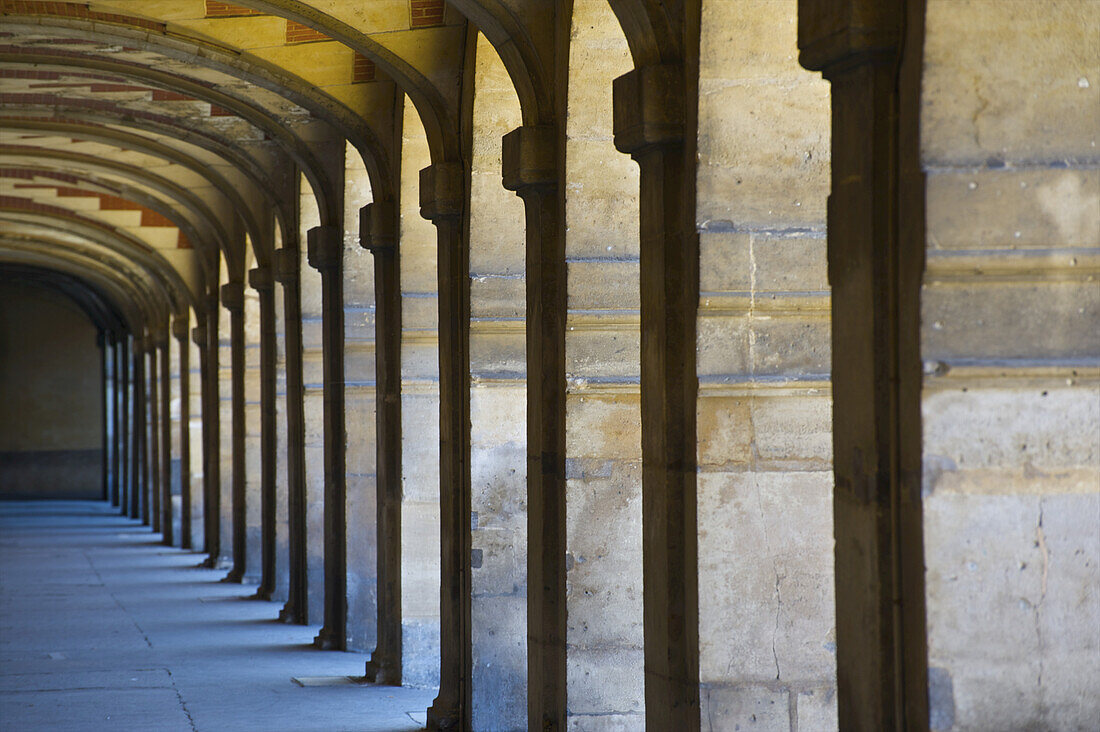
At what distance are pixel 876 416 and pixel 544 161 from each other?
323 centimetres

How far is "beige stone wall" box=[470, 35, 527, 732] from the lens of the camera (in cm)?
773

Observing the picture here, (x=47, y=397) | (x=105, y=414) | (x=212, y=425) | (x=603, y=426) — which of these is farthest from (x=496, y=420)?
(x=47, y=397)

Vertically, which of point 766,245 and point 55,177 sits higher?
point 55,177

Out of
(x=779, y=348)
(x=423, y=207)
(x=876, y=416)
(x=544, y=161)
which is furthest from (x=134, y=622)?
(x=876, y=416)

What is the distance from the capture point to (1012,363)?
3.38 metres

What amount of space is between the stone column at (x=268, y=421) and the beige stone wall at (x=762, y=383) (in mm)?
9585

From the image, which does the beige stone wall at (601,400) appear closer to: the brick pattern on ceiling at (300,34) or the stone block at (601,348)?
the stone block at (601,348)

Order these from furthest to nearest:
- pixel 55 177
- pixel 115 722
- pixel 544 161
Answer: pixel 55 177 < pixel 115 722 < pixel 544 161

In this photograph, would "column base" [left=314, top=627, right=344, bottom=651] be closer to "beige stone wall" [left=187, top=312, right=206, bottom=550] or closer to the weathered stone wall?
"beige stone wall" [left=187, top=312, right=206, bottom=550]

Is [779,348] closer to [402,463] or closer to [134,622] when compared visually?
[402,463]

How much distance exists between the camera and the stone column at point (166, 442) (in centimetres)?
2156

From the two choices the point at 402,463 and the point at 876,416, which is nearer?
the point at 876,416

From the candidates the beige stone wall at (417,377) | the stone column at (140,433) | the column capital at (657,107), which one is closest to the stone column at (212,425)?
the stone column at (140,433)

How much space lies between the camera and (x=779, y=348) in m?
4.91
